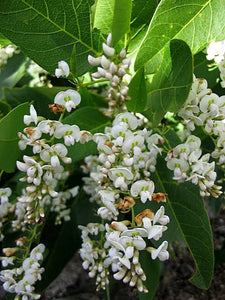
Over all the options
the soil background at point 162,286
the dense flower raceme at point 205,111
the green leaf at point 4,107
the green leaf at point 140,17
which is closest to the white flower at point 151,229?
the dense flower raceme at point 205,111

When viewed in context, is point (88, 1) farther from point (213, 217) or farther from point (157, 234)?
point (213, 217)

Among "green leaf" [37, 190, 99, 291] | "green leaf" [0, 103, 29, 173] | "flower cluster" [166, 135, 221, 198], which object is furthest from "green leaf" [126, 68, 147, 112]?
"green leaf" [37, 190, 99, 291]

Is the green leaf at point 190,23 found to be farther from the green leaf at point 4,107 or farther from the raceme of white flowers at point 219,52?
the green leaf at point 4,107

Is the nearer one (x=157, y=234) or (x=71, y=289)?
(x=157, y=234)

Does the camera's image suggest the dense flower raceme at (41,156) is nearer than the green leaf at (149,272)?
Yes

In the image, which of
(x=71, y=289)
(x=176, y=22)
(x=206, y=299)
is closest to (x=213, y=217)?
(x=206, y=299)

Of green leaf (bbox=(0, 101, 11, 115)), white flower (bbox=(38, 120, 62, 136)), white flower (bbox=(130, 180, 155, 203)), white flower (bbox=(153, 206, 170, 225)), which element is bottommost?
green leaf (bbox=(0, 101, 11, 115))

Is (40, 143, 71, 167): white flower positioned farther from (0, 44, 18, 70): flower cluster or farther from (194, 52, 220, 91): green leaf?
(0, 44, 18, 70): flower cluster
